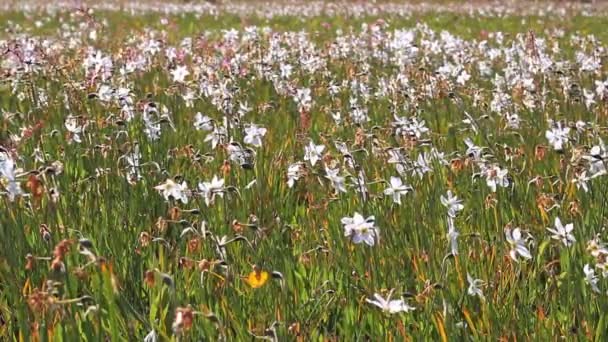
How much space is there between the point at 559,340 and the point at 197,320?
1.23 m

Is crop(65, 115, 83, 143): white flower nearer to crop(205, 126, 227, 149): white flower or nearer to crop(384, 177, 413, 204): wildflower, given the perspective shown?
crop(205, 126, 227, 149): white flower

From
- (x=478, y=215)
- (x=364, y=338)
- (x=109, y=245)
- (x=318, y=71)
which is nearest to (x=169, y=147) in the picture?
(x=109, y=245)

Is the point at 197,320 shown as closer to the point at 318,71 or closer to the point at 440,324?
the point at 440,324

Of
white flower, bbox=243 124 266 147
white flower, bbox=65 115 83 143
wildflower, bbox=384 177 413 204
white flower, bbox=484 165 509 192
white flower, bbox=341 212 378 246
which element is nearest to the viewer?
white flower, bbox=341 212 378 246

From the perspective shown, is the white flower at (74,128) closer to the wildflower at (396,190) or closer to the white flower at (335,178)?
the white flower at (335,178)

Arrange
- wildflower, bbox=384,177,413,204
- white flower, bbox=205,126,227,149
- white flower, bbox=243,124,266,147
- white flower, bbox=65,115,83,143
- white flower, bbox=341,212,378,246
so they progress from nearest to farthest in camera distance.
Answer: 1. white flower, bbox=341,212,378,246
2. wildflower, bbox=384,177,413,204
3. white flower, bbox=243,124,266,147
4. white flower, bbox=205,126,227,149
5. white flower, bbox=65,115,83,143

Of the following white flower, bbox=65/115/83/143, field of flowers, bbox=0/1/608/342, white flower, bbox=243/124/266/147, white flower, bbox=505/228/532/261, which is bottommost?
field of flowers, bbox=0/1/608/342

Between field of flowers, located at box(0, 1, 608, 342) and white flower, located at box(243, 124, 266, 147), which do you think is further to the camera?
white flower, located at box(243, 124, 266, 147)

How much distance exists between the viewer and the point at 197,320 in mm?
2621

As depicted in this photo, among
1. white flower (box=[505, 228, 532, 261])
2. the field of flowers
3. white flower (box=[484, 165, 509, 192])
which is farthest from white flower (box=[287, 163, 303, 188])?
white flower (box=[505, 228, 532, 261])

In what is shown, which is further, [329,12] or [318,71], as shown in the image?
[329,12]

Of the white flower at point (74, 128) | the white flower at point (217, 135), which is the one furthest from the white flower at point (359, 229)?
the white flower at point (74, 128)

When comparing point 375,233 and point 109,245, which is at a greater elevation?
point 375,233

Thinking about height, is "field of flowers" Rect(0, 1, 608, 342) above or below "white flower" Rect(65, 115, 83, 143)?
below
